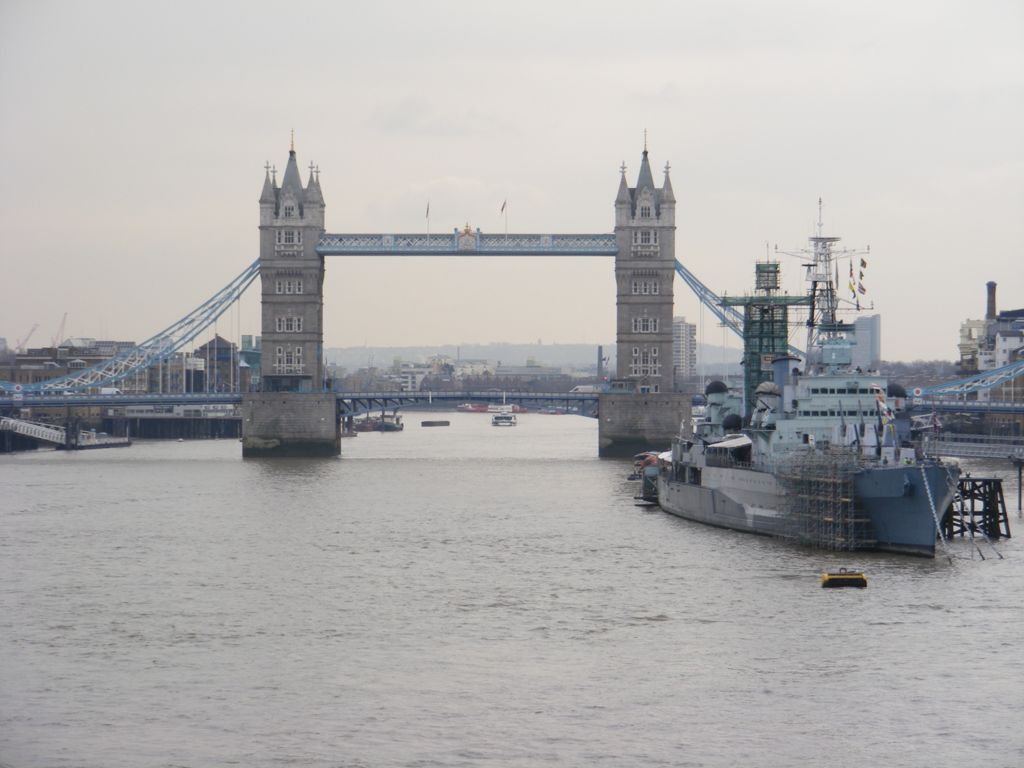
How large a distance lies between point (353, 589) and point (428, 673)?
36.7ft

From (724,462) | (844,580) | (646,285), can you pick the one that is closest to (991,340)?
(646,285)

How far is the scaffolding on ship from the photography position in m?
48.1

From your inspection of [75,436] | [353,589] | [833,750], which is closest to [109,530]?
[353,589]

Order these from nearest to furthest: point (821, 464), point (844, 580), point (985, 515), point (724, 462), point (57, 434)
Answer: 1. point (844, 580)
2. point (821, 464)
3. point (985, 515)
4. point (724, 462)
5. point (57, 434)

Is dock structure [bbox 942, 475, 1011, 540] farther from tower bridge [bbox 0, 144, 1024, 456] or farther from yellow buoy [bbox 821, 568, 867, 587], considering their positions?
tower bridge [bbox 0, 144, 1024, 456]

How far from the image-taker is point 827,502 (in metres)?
48.8

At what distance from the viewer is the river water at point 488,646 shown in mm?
27688

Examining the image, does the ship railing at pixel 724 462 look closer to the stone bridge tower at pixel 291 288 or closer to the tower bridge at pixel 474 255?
the tower bridge at pixel 474 255

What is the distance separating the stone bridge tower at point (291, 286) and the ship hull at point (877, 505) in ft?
174

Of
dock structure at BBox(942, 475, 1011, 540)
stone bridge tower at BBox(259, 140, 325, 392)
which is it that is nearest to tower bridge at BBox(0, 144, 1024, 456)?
stone bridge tower at BBox(259, 140, 325, 392)

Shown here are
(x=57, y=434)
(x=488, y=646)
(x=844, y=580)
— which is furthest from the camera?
(x=57, y=434)

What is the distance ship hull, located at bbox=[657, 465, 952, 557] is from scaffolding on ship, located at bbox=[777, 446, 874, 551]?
0.24 metres

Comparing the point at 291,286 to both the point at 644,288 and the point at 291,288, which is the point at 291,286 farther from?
the point at 644,288

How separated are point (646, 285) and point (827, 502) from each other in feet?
189
